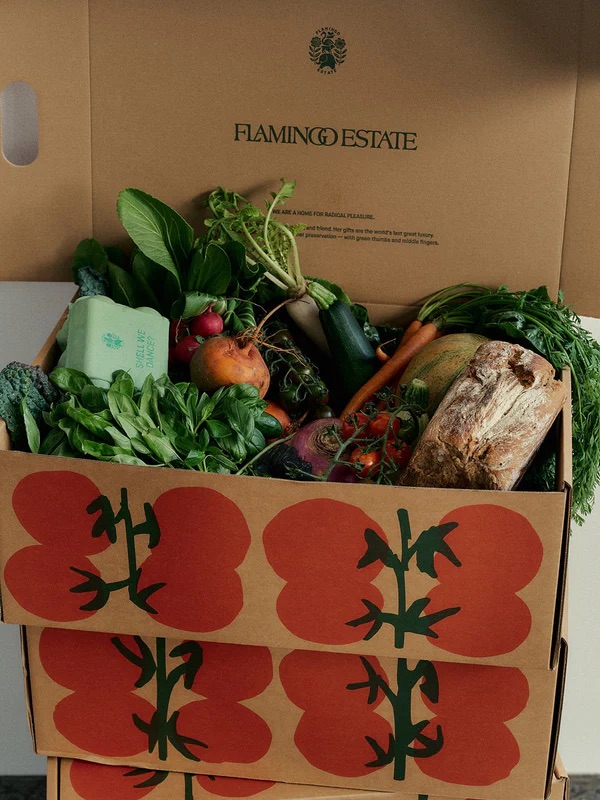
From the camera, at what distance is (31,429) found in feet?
2.69

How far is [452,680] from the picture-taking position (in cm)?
82

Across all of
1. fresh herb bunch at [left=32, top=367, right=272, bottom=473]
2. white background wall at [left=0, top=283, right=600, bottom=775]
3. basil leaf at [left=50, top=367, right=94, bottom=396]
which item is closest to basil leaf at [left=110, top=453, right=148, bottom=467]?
fresh herb bunch at [left=32, top=367, right=272, bottom=473]

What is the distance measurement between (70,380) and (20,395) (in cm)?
5

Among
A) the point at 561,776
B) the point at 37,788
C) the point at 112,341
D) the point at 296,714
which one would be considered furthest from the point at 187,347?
the point at 37,788

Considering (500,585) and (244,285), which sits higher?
(244,285)

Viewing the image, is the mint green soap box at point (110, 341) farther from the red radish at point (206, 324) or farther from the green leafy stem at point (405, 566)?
the green leafy stem at point (405, 566)

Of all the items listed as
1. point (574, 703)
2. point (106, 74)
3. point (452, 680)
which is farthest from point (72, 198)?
point (574, 703)

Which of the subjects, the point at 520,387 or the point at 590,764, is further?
the point at 590,764

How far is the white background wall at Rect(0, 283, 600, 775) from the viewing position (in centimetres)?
116

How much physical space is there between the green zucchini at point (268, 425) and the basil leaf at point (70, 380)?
20cm

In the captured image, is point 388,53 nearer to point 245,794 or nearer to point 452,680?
point 452,680

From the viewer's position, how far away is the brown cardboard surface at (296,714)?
0.83 meters

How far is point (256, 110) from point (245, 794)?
87 cm

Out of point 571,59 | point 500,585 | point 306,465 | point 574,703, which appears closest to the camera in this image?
point 500,585
